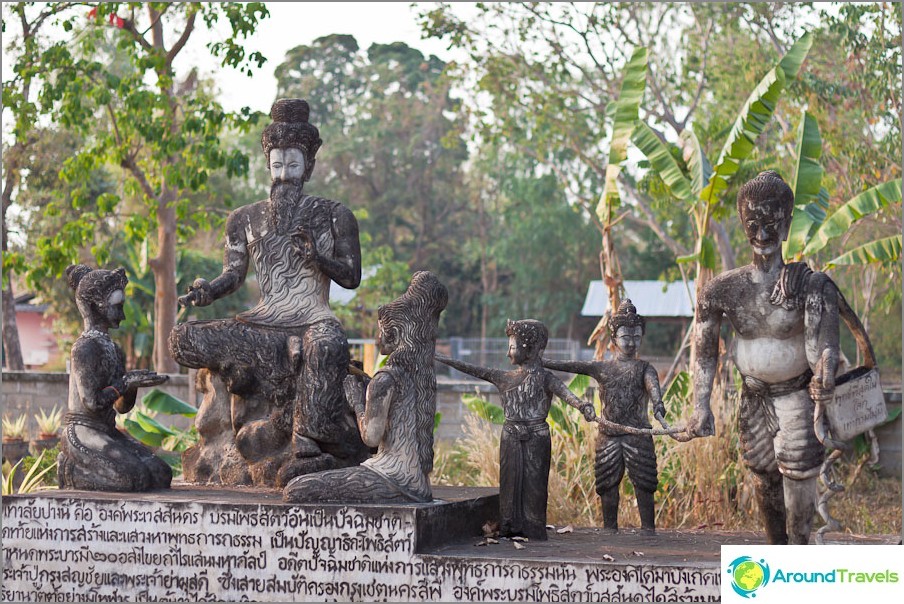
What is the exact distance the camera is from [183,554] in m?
5.69

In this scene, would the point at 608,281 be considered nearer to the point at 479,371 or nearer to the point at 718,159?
the point at 718,159

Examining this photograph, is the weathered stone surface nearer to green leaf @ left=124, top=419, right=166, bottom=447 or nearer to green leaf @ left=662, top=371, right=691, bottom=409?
green leaf @ left=662, top=371, right=691, bottom=409

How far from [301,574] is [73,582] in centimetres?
132

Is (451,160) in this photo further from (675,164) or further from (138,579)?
(138,579)

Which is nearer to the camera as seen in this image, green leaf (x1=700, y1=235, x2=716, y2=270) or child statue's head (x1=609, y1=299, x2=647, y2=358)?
child statue's head (x1=609, y1=299, x2=647, y2=358)

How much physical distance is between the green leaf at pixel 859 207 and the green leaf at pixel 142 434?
22.1ft

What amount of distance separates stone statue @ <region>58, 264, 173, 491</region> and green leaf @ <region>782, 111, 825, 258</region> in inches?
245

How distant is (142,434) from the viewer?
10703mm

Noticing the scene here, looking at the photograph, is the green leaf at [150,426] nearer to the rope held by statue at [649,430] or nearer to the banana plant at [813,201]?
the rope held by statue at [649,430]

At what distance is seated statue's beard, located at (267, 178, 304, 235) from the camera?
22.3ft

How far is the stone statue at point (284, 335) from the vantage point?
20.7 feet

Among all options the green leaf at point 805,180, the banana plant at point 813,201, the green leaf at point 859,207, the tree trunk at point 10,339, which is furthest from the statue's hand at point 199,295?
the tree trunk at point 10,339

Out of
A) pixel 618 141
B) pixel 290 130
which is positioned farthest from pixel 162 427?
pixel 618 141

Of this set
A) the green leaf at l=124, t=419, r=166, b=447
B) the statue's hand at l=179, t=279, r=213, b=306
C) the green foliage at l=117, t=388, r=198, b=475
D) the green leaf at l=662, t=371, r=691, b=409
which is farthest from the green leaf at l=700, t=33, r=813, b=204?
the green leaf at l=124, t=419, r=166, b=447
